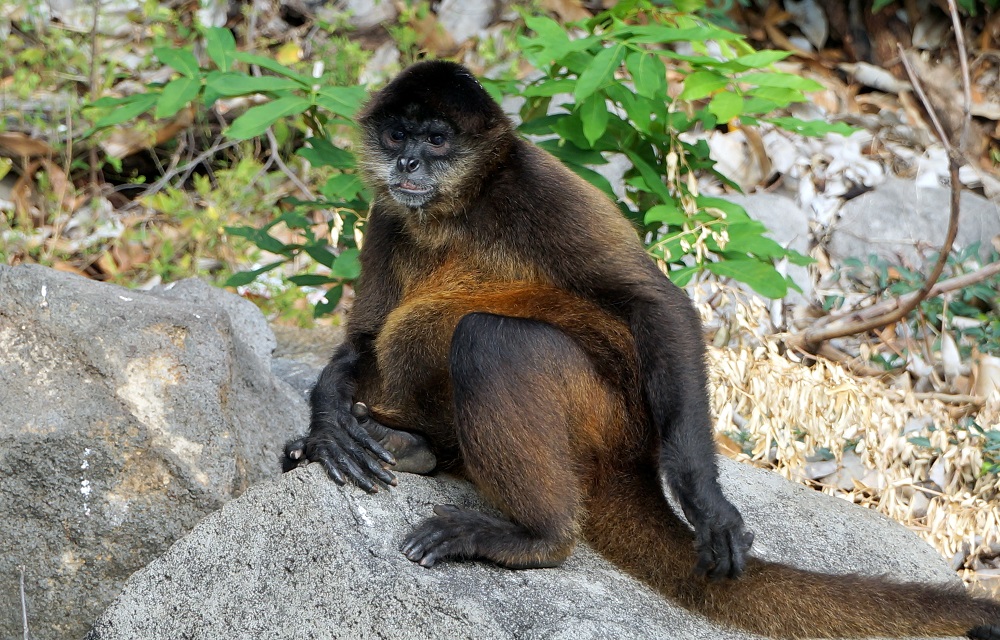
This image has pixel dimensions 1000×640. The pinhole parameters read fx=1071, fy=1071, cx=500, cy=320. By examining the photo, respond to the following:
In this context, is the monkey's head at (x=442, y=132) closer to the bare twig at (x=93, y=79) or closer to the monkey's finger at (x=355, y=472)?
the monkey's finger at (x=355, y=472)

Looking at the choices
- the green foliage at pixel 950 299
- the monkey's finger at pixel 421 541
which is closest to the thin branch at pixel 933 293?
the green foliage at pixel 950 299

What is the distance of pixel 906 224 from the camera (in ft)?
31.0

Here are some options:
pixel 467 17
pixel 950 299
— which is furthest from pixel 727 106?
pixel 467 17

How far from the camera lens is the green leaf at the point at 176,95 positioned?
5.74 m

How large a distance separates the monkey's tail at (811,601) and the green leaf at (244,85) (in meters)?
3.20

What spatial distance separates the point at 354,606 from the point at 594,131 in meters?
3.04

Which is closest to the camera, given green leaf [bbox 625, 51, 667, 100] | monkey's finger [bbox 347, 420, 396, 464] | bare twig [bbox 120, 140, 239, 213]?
A: monkey's finger [bbox 347, 420, 396, 464]

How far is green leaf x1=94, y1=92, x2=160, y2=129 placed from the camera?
19.4 feet

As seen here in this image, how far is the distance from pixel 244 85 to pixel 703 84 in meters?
2.45

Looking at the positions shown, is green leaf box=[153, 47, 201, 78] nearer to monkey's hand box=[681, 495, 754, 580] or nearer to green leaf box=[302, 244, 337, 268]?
green leaf box=[302, 244, 337, 268]

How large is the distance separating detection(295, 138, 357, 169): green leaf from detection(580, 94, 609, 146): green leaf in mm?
1393

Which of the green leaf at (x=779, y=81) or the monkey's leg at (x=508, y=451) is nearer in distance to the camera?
the monkey's leg at (x=508, y=451)

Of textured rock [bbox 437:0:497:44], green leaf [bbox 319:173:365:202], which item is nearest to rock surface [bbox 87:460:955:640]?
green leaf [bbox 319:173:365:202]

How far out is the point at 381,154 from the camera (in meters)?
4.94
